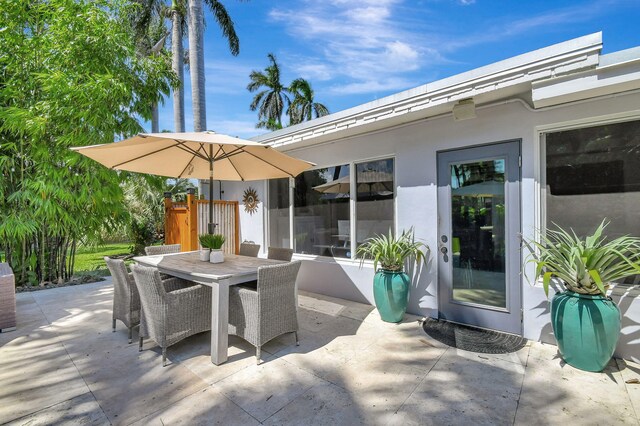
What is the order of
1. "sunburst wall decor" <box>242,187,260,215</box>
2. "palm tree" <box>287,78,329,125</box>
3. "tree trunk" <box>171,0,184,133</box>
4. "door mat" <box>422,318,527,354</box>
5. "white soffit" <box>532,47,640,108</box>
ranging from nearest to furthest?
"white soffit" <box>532,47,640,108</box> < "door mat" <box>422,318,527,354</box> < "sunburst wall decor" <box>242,187,260,215</box> < "tree trunk" <box>171,0,184,133</box> < "palm tree" <box>287,78,329,125</box>

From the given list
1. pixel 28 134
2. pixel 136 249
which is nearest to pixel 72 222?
pixel 28 134

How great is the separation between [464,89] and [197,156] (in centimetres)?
352

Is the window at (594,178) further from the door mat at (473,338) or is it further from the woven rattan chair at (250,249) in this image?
the woven rattan chair at (250,249)

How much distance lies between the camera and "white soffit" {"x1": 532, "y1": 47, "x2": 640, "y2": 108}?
234cm

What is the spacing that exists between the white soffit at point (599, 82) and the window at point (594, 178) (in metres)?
0.44

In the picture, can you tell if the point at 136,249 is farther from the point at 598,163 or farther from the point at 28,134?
the point at 598,163

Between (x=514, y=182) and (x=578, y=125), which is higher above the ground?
(x=578, y=125)

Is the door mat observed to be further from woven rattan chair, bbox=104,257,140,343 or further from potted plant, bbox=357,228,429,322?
woven rattan chair, bbox=104,257,140,343

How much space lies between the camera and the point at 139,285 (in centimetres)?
300

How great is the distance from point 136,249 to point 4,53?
247 inches

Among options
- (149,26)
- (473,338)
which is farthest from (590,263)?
(149,26)

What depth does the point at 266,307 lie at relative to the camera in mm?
2934

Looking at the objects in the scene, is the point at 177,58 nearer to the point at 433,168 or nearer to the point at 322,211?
the point at 322,211

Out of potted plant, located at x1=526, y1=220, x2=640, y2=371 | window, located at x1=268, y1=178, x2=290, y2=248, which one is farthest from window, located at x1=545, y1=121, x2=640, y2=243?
window, located at x1=268, y1=178, x2=290, y2=248
